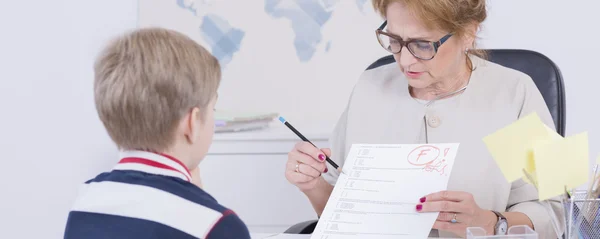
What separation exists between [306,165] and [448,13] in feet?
1.63

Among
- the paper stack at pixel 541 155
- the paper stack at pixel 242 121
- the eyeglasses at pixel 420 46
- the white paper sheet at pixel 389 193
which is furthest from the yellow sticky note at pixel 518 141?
the paper stack at pixel 242 121

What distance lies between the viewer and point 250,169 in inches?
103

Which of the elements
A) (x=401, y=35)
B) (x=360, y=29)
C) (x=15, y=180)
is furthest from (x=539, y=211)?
(x=15, y=180)

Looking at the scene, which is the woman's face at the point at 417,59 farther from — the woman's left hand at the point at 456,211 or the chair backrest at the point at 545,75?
the woman's left hand at the point at 456,211

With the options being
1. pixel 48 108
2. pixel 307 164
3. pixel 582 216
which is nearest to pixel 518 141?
pixel 582 216

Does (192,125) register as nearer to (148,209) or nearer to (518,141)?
(148,209)

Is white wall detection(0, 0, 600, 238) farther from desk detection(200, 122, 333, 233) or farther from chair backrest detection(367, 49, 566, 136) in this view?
chair backrest detection(367, 49, 566, 136)

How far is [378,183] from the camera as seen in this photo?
1.52 metres

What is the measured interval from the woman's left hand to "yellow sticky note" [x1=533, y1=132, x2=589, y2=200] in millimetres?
322

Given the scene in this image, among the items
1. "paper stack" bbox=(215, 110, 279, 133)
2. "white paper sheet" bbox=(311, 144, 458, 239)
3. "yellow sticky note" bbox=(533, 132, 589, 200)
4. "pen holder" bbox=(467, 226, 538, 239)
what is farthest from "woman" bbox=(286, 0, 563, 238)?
"paper stack" bbox=(215, 110, 279, 133)

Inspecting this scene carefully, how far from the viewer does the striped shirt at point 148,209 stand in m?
1.05

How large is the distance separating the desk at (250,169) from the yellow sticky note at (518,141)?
56.2 inches

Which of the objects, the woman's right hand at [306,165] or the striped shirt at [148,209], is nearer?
the striped shirt at [148,209]

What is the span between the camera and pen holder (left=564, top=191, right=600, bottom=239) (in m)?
1.21
